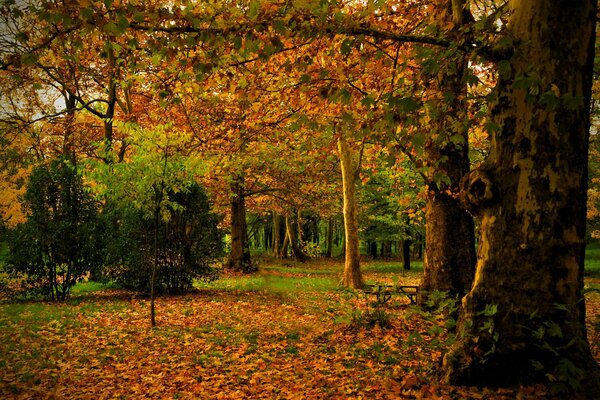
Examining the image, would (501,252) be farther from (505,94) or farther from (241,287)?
(241,287)

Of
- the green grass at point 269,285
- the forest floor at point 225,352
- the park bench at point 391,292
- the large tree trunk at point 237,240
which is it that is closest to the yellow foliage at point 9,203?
the large tree trunk at point 237,240

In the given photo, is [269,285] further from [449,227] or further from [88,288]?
[449,227]

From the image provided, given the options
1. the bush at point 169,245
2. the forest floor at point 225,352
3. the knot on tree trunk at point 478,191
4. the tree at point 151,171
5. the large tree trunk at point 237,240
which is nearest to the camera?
the knot on tree trunk at point 478,191

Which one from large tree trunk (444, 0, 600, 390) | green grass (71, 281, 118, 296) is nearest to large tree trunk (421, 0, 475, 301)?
large tree trunk (444, 0, 600, 390)

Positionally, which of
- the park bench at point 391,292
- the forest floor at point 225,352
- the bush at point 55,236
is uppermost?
the bush at point 55,236

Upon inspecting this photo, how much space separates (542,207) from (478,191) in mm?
622

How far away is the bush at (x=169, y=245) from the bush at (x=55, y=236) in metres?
0.81

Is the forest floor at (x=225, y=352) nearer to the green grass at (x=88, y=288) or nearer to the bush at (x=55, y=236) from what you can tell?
the bush at (x=55, y=236)

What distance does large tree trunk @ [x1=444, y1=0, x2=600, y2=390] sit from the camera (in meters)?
3.93

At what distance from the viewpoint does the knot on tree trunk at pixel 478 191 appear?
4230mm

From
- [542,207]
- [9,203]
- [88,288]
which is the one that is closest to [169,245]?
[88,288]

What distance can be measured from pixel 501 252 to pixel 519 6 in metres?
2.55

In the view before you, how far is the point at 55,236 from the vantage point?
42.2ft

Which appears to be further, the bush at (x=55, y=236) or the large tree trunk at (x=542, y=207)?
the bush at (x=55, y=236)
